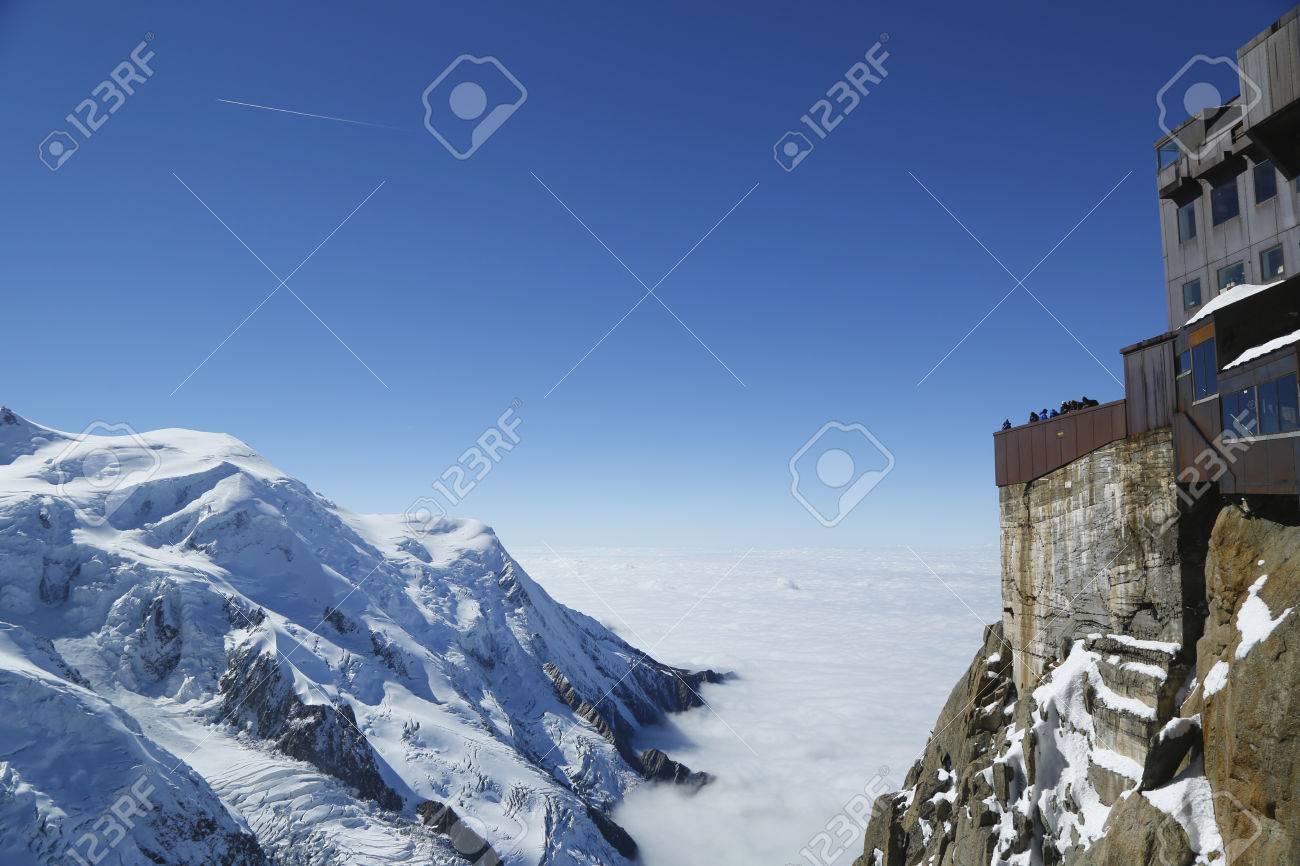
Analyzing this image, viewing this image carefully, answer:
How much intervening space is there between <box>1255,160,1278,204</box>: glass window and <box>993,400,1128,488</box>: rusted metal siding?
26.5 feet

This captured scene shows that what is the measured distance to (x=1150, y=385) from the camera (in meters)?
20.4

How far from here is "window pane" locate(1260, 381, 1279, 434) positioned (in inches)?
591

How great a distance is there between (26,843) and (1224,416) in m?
98.7

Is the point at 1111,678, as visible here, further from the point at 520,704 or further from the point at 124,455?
the point at 124,455

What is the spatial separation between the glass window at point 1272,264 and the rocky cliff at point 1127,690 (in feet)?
22.1

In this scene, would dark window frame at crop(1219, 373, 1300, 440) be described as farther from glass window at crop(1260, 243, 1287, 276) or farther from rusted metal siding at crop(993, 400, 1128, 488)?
glass window at crop(1260, 243, 1287, 276)

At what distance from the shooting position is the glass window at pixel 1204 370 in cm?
1770

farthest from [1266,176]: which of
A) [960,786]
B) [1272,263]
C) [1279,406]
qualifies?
[960,786]

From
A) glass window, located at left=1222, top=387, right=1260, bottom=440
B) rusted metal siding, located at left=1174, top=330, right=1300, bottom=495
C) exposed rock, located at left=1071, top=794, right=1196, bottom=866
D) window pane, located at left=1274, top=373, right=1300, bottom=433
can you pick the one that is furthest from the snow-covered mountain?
window pane, located at left=1274, top=373, right=1300, bottom=433

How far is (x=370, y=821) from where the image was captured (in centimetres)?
10150

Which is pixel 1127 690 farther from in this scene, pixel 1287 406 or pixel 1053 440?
pixel 1053 440

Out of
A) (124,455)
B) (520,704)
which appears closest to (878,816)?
(520,704)

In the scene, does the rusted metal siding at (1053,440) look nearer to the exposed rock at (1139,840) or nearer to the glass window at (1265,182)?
the glass window at (1265,182)

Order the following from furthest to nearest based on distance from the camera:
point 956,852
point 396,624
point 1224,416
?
point 396,624 → point 956,852 → point 1224,416
